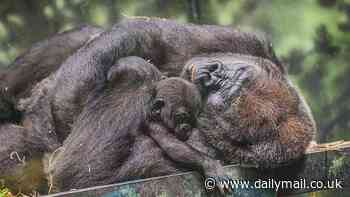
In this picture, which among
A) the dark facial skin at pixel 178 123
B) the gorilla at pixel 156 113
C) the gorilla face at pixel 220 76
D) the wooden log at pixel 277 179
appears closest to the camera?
the wooden log at pixel 277 179

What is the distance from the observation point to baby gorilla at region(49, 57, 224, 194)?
3027 millimetres

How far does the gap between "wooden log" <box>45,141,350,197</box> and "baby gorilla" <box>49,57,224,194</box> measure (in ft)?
0.38

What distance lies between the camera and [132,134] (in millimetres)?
3104

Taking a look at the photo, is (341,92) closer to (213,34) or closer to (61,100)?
(213,34)

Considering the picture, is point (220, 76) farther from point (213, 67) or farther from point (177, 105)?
point (177, 105)

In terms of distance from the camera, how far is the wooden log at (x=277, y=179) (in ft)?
9.01

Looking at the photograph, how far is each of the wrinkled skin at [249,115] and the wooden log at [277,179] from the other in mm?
75

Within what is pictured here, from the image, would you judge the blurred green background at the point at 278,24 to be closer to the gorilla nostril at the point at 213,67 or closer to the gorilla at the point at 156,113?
the gorilla at the point at 156,113

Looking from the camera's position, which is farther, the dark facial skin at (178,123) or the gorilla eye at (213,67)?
the gorilla eye at (213,67)

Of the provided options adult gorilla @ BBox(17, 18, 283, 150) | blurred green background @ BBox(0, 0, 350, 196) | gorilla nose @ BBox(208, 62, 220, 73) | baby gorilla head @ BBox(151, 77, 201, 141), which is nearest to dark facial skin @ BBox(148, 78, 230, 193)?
baby gorilla head @ BBox(151, 77, 201, 141)

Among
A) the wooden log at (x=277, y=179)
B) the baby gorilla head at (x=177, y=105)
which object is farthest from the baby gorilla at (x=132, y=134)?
the wooden log at (x=277, y=179)

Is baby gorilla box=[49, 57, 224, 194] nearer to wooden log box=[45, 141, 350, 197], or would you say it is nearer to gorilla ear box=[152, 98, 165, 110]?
gorilla ear box=[152, 98, 165, 110]

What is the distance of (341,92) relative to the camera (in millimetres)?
5797

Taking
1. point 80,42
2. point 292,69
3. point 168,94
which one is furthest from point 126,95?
point 292,69
